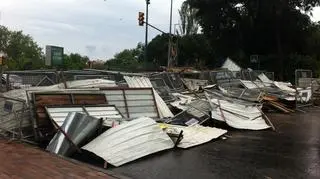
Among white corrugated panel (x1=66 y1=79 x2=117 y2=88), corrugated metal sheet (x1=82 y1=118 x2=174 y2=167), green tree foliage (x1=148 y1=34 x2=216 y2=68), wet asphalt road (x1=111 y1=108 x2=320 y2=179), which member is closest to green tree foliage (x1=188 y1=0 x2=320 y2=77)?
green tree foliage (x1=148 y1=34 x2=216 y2=68)

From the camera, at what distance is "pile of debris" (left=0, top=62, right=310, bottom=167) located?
1038 centimetres

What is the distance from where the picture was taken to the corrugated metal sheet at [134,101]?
13945 millimetres

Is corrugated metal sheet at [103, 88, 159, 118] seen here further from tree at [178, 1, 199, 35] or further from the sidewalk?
tree at [178, 1, 199, 35]

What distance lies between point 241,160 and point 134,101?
4.95m

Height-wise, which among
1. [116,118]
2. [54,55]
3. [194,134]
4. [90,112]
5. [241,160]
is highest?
[54,55]

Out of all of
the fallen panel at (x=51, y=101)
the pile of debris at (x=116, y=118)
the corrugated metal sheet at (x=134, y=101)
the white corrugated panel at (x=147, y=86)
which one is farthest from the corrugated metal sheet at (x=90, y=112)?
the white corrugated panel at (x=147, y=86)

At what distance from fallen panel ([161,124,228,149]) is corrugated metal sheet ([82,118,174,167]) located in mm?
484

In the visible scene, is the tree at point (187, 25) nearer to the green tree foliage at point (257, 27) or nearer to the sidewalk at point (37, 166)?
the green tree foliage at point (257, 27)

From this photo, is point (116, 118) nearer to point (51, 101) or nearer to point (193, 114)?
point (51, 101)

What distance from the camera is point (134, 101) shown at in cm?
1439

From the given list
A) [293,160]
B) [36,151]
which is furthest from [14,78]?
[293,160]

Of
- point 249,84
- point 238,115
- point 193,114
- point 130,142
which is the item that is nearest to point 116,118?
point 130,142

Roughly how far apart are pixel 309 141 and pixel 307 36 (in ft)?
122

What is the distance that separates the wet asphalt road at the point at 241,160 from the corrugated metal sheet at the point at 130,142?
7.7 inches
